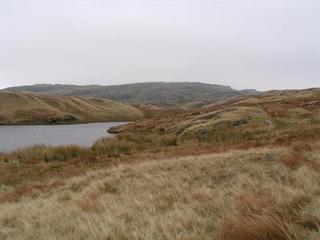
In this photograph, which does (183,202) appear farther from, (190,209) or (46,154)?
(46,154)

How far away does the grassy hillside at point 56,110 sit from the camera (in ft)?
283

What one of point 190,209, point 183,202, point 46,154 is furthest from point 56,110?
point 190,209

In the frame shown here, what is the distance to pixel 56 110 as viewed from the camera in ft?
318

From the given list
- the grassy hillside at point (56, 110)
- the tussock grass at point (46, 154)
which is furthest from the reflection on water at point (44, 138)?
the grassy hillside at point (56, 110)

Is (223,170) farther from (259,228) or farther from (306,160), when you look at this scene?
(259,228)

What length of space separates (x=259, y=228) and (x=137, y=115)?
109m

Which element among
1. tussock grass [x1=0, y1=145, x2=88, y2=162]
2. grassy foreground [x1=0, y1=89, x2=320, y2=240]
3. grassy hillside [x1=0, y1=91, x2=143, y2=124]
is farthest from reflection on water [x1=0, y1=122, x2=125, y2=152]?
grassy hillside [x1=0, y1=91, x2=143, y2=124]

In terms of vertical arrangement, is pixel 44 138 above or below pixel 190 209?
below

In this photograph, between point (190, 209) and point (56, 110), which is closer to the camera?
point (190, 209)

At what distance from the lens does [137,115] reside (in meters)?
114

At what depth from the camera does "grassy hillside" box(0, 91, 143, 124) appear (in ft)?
283

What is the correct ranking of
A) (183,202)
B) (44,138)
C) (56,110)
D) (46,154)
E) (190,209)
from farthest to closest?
(56,110), (44,138), (46,154), (183,202), (190,209)

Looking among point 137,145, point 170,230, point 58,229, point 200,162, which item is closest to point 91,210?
point 58,229

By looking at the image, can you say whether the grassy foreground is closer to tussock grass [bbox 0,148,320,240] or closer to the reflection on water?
tussock grass [bbox 0,148,320,240]
